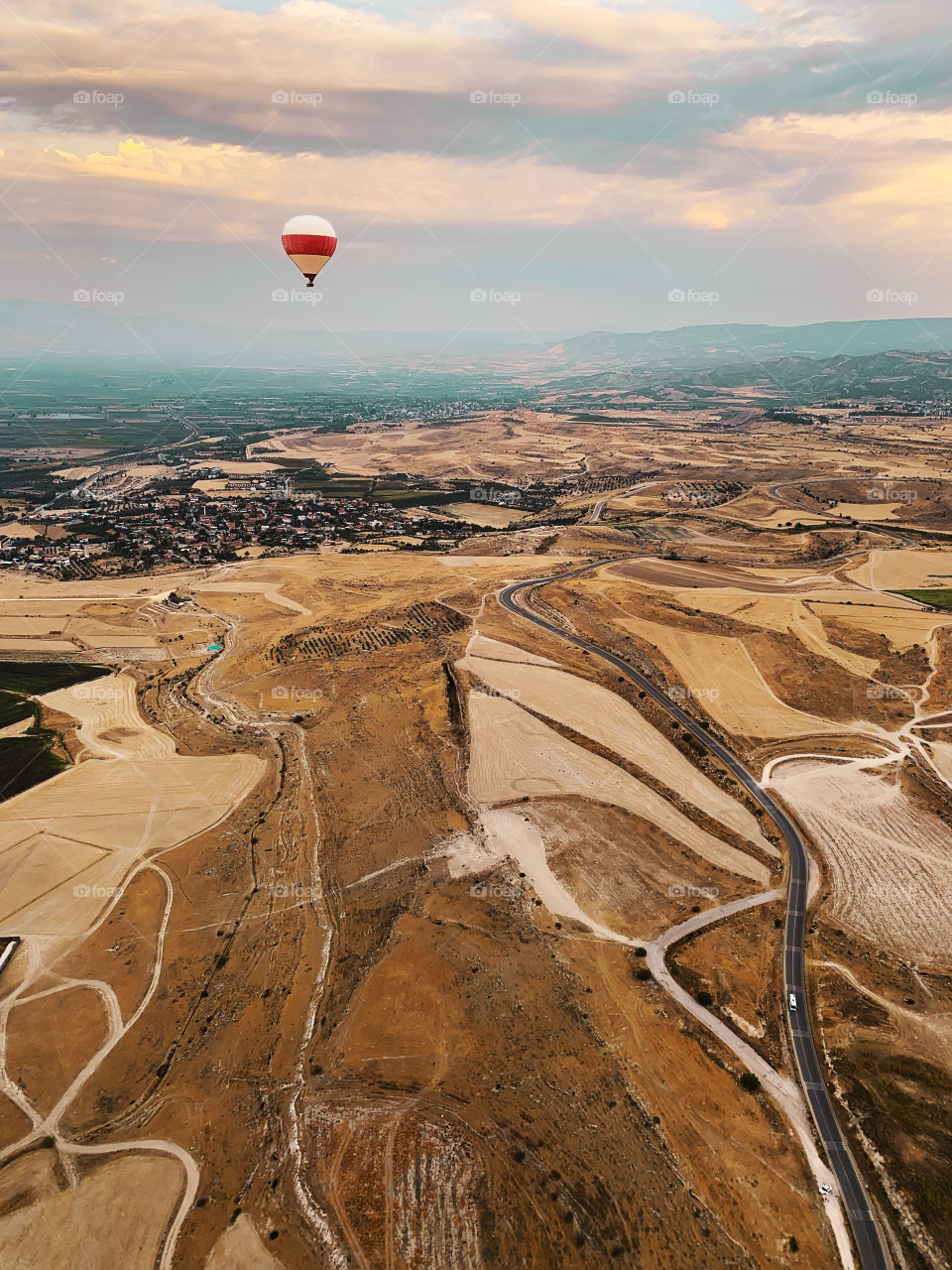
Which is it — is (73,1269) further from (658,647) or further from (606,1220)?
(658,647)

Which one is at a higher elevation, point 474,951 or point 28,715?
point 474,951

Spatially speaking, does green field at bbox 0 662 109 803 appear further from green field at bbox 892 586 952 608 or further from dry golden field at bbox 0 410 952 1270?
green field at bbox 892 586 952 608

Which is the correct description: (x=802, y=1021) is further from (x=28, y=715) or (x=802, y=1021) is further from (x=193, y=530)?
(x=193, y=530)

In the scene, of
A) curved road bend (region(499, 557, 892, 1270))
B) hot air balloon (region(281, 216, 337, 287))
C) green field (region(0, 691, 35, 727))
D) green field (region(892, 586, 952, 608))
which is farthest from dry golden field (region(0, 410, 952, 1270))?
hot air balloon (region(281, 216, 337, 287))

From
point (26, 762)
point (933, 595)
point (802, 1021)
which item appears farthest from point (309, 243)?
point (933, 595)

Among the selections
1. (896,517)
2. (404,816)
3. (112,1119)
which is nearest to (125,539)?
(404,816)

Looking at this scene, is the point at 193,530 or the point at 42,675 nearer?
the point at 42,675
